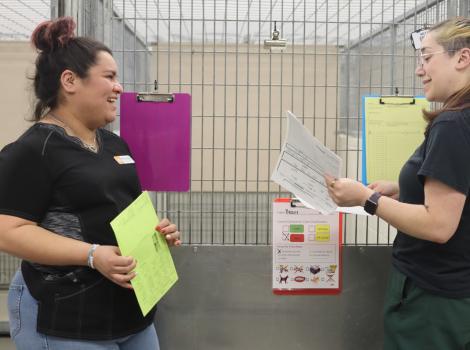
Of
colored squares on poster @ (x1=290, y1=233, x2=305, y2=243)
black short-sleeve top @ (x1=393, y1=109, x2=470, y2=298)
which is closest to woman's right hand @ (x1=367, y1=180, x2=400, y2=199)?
black short-sleeve top @ (x1=393, y1=109, x2=470, y2=298)

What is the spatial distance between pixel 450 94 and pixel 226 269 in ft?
3.14

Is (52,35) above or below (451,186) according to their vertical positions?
above

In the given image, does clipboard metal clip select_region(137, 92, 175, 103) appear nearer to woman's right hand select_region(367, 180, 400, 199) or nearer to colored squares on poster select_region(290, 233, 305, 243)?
colored squares on poster select_region(290, 233, 305, 243)

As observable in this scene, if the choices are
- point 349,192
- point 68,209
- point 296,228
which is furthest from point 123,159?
point 296,228

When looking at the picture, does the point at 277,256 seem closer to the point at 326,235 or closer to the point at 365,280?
the point at 326,235

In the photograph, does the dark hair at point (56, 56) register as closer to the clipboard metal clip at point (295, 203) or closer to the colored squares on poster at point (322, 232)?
the clipboard metal clip at point (295, 203)

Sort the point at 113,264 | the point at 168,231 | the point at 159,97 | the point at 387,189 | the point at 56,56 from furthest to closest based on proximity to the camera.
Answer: the point at 159,97 < the point at 387,189 < the point at 168,231 < the point at 56,56 < the point at 113,264

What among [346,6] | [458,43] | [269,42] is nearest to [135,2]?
[269,42]

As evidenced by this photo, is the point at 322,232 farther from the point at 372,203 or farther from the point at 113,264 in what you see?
the point at 113,264

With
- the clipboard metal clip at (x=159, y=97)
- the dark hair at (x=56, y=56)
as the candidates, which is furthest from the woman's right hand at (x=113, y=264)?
the clipboard metal clip at (x=159, y=97)

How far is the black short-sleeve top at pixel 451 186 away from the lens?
1133 millimetres

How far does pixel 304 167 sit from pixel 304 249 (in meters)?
0.47

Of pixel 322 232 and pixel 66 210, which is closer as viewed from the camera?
pixel 66 210

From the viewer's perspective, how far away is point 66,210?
114 centimetres
